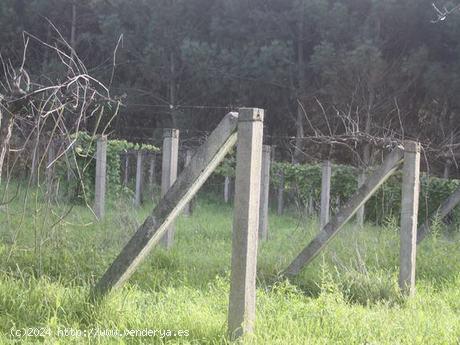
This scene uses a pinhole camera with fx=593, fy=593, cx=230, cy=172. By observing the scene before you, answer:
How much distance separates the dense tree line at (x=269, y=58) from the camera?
69.7 ft

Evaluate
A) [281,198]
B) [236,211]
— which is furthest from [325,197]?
[236,211]

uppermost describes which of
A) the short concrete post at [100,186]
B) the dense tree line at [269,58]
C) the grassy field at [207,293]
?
Result: the dense tree line at [269,58]

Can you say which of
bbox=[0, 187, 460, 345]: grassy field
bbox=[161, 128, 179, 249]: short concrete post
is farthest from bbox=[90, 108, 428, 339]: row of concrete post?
bbox=[161, 128, 179, 249]: short concrete post

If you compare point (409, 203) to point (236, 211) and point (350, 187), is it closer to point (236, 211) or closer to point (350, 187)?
point (236, 211)

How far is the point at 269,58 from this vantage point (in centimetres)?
2430

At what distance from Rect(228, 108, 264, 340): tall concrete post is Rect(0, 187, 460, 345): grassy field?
0.62 feet

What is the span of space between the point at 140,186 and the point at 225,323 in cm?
1272

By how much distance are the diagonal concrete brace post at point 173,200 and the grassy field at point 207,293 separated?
0.59ft

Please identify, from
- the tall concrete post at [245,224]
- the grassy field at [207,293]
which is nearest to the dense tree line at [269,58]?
the grassy field at [207,293]

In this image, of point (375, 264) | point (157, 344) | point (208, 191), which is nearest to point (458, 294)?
point (375, 264)

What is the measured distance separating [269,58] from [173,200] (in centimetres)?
2097

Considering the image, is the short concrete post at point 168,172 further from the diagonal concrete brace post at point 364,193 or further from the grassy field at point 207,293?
the diagonal concrete brace post at point 364,193

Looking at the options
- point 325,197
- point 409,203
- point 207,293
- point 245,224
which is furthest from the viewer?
point 325,197

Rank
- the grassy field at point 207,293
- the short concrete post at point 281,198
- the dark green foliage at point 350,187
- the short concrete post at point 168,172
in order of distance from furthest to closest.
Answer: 1. the short concrete post at point 281,198
2. the dark green foliage at point 350,187
3. the short concrete post at point 168,172
4. the grassy field at point 207,293
